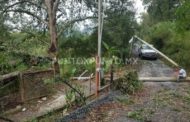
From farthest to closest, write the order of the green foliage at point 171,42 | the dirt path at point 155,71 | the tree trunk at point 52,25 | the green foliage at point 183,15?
the green foliage at point 171,42 → the dirt path at point 155,71 → the tree trunk at point 52,25 → the green foliage at point 183,15

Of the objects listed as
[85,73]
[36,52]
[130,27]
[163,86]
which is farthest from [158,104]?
[130,27]

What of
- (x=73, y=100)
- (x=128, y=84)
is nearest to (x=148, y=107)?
(x=128, y=84)

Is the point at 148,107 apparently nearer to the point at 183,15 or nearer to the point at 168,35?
the point at 183,15

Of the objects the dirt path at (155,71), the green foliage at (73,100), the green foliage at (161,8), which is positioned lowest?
the dirt path at (155,71)

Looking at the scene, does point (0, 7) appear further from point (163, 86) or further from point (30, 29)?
point (163, 86)

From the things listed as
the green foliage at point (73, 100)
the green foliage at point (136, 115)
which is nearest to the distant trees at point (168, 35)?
the green foliage at point (136, 115)

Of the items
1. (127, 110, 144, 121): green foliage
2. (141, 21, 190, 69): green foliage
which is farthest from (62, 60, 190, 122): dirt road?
(141, 21, 190, 69): green foliage

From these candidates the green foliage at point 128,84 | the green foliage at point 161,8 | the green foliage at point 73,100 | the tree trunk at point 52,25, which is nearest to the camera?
the green foliage at point 73,100

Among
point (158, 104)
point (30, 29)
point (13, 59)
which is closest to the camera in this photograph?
point (158, 104)

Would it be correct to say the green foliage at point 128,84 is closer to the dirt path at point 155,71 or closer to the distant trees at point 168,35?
the distant trees at point 168,35

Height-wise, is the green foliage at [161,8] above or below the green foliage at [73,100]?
above

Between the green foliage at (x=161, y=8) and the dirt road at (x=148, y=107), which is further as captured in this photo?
the green foliage at (x=161, y=8)

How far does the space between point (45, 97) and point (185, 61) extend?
13.6 m

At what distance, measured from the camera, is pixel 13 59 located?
15672mm
